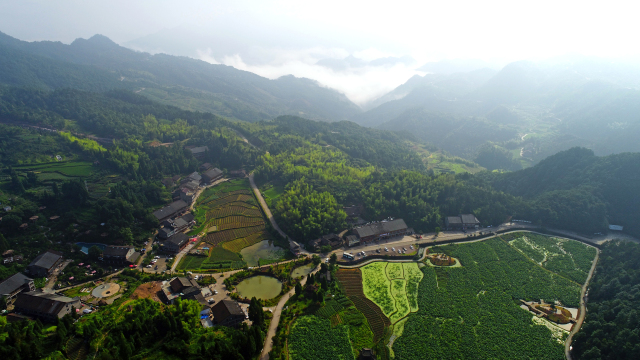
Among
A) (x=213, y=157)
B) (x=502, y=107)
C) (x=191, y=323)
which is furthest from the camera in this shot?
(x=502, y=107)

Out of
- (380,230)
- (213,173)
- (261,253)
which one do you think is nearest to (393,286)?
(380,230)

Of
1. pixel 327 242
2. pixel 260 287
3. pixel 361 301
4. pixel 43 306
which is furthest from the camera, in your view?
pixel 327 242

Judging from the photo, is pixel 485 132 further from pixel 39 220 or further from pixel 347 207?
pixel 39 220

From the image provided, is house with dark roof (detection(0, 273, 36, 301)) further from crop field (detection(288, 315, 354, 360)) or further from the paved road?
crop field (detection(288, 315, 354, 360))

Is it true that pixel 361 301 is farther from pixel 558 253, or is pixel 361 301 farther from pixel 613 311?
pixel 558 253

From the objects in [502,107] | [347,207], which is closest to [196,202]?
[347,207]

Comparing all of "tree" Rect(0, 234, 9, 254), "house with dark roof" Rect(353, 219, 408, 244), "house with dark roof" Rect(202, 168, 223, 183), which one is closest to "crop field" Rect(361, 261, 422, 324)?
"house with dark roof" Rect(353, 219, 408, 244)
